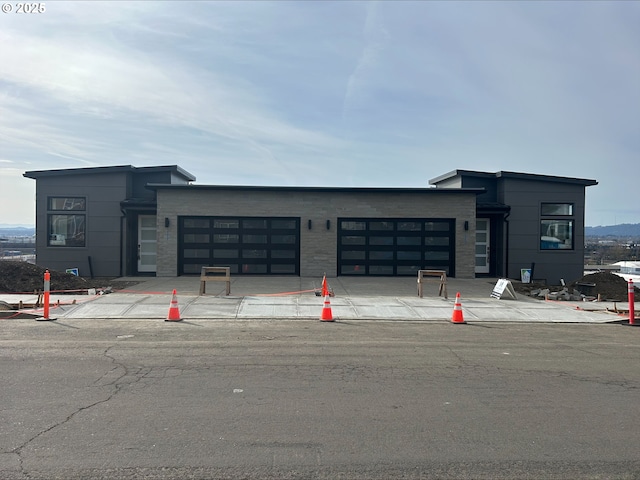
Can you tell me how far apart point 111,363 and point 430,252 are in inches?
626

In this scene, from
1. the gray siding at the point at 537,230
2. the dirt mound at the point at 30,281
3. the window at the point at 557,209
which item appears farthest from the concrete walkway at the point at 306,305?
the window at the point at 557,209

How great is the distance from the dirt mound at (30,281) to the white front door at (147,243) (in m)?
4.55

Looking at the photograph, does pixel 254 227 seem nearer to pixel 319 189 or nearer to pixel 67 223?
pixel 319 189

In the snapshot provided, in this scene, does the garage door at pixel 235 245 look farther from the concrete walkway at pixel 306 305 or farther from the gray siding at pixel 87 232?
the concrete walkway at pixel 306 305

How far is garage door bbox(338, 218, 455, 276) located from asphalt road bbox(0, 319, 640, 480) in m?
11.3

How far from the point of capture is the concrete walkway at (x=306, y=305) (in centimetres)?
1264

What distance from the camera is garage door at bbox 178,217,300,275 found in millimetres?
21141

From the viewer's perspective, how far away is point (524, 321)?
1276cm

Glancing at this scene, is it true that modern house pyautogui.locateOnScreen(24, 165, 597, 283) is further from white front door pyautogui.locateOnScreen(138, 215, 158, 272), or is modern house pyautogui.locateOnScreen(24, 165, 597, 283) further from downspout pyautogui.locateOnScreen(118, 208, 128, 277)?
white front door pyautogui.locateOnScreen(138, 215, 158, 272)

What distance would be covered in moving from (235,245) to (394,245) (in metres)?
6.41

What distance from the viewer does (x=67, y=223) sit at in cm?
2156

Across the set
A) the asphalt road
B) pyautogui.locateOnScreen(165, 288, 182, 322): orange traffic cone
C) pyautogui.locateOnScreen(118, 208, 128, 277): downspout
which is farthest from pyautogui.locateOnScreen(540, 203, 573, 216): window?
pyautogui.locateOnScreen(118, 208, 128, 277): downspout


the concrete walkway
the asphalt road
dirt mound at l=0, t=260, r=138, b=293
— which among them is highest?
dirt mound at l=0, t=260, r=138, b=293

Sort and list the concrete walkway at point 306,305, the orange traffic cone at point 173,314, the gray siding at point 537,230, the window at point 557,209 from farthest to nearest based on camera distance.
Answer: the window at point 557,209
the gray siding at point 537,230
the concrete walkway at point 306,305
the orange traffic cone at point 173,314
